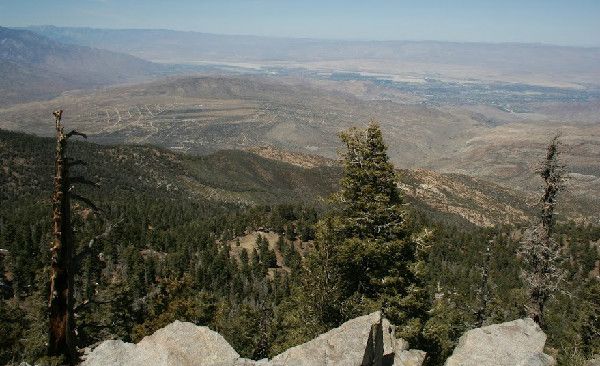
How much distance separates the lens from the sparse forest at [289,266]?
84.0 ft

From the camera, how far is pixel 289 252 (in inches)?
3595

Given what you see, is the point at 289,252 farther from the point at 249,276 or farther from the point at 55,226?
the point at 55,226

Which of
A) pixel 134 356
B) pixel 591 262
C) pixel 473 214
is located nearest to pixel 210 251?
pixel 591 262

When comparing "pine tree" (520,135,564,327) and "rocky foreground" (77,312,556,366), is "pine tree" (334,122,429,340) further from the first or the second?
"pine tree" (520,135,564,327)

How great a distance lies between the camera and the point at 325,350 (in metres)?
15.2

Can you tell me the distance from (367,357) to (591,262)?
286 ft

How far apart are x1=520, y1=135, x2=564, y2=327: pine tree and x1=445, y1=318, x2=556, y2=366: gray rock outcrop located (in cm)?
724

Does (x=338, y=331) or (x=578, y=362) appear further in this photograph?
(x=578, y=362)

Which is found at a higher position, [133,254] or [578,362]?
[578,362]

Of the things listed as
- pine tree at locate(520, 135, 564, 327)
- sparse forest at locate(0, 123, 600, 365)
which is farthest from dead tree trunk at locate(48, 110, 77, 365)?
pine tree at locate(520, 135, 564, 327)

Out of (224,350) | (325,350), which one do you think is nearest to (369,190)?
(325,350)

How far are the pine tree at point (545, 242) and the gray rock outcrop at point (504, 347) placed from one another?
285 inches

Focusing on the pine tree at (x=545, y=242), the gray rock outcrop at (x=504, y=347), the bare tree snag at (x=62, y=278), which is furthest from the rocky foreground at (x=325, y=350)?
the pine tree at (x=545, y=242)

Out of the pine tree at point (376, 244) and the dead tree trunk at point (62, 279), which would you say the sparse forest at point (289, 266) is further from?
the dead tree trunk at point (62, 279)
